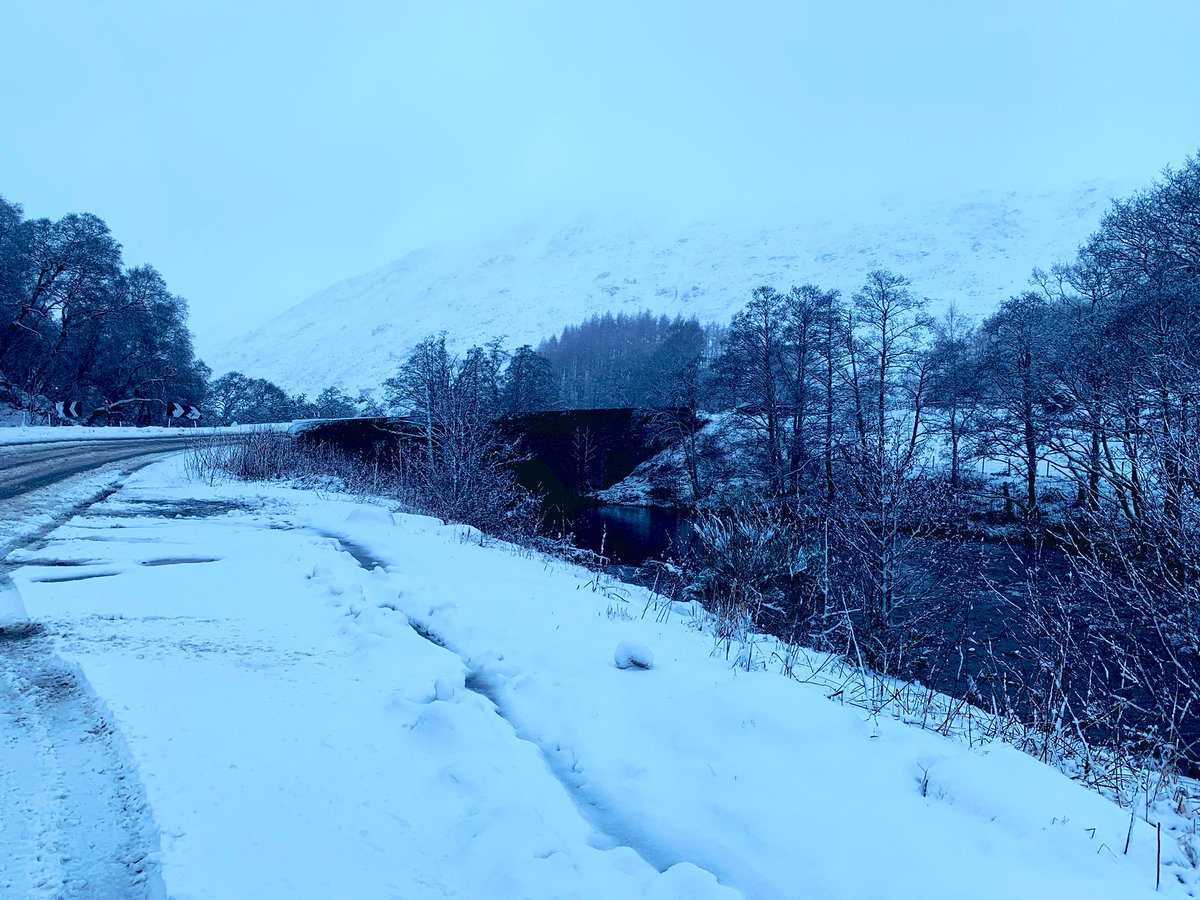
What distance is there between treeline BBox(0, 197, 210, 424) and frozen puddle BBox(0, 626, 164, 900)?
3780 cm

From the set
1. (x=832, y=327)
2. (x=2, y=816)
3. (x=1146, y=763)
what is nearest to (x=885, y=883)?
(x=2, y=816)

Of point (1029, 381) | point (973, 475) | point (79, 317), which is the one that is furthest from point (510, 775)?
point (79, 317)

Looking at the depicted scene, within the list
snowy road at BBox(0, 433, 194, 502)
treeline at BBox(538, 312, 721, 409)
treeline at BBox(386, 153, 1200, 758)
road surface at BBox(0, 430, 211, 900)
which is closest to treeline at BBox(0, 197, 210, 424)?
snowy road at BBox(0, 433, 194, 502)

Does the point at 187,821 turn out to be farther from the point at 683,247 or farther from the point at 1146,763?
the point at 683,247

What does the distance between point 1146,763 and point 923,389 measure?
25667 millimetres

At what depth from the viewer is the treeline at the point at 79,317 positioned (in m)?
32.4

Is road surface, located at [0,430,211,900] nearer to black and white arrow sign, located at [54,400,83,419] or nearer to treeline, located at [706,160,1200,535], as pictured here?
treeline, located at [706,160,1200,535]

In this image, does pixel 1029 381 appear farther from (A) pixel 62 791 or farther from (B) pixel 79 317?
(B) pixel 79 317

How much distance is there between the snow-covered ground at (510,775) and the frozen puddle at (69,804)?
0.02 m

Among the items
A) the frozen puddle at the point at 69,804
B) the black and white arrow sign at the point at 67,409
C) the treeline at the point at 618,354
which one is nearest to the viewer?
the frozen puddle at the point at 69,804

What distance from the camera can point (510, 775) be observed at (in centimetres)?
256

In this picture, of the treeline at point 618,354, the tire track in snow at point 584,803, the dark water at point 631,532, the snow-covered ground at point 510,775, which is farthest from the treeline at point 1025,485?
the treeline at point 618,354

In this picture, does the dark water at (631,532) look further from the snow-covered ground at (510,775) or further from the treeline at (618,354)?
the treeline at (618,354)

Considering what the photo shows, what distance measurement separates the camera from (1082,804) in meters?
2.62
